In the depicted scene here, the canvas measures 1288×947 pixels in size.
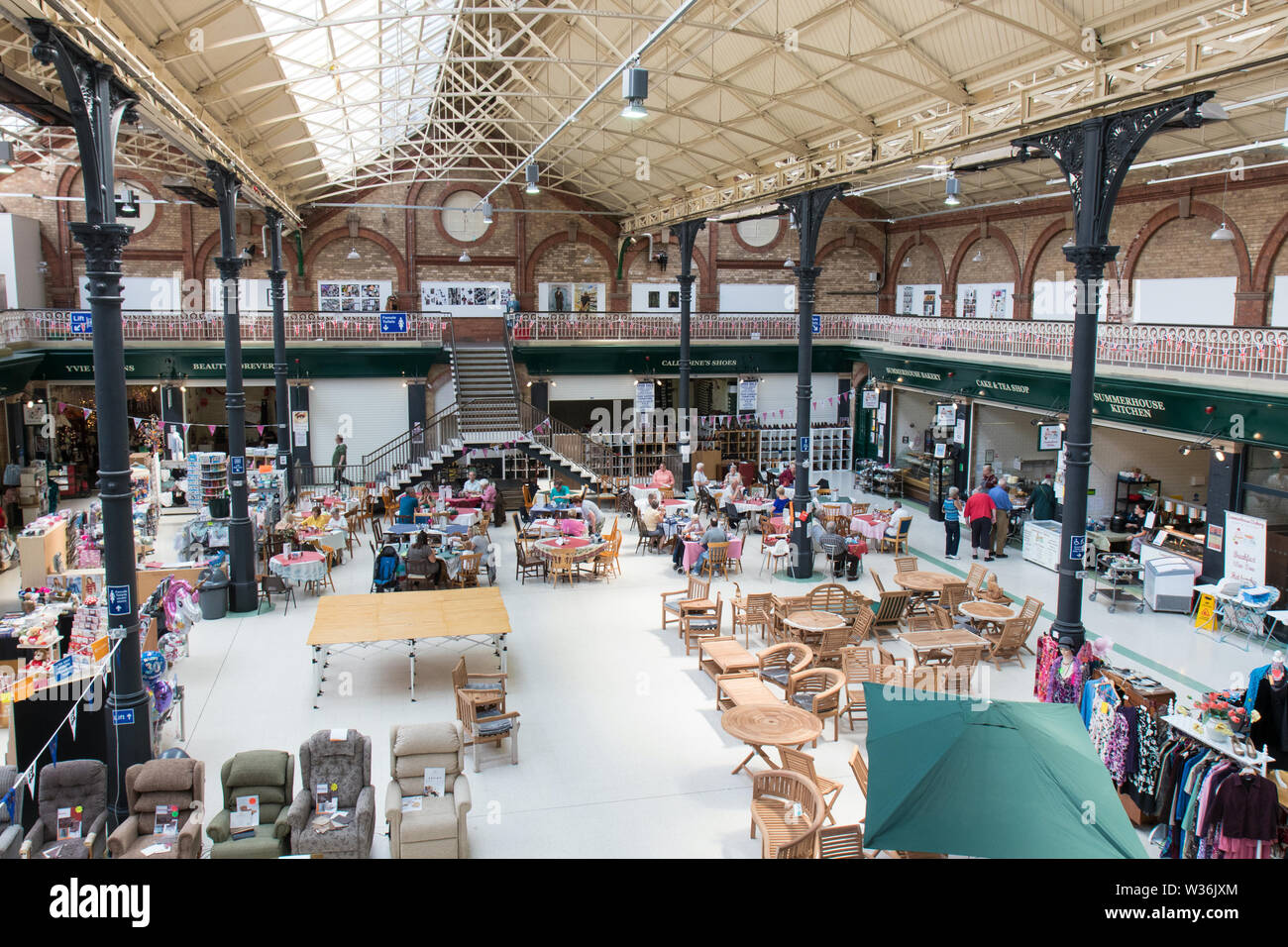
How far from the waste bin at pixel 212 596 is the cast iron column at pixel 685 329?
1135 centimetres

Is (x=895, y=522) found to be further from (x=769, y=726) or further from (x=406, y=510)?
(x=769, y=726)

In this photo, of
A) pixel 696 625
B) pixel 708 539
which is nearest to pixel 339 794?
pixel 696 625

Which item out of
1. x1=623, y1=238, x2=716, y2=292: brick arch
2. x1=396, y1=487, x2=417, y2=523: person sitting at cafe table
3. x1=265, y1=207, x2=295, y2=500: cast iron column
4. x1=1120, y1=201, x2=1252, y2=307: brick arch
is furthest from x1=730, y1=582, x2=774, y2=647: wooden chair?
x1=623, y1=238, x2=716, y2=292: brick arch

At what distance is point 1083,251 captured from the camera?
10.1 metres

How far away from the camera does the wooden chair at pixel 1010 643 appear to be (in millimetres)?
11539

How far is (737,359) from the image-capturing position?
26.3 metres

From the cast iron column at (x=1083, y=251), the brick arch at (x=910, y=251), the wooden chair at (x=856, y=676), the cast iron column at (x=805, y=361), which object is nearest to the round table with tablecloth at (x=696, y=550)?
the cast iron column at (x=805, y=361)

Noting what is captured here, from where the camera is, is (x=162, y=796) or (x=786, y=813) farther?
(x=786, y=813)

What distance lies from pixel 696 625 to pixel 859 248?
20.1 m

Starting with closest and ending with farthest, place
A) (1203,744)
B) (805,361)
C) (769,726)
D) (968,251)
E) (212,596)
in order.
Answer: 1. (1203,744)
2. (769,726)
3. (212,596)
4. (805,361)
5. (968,251)

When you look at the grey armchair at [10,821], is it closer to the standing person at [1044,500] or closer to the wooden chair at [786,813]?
the wooden chair at [786,813]

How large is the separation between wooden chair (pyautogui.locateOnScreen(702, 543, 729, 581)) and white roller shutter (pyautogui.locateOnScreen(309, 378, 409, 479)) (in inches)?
476

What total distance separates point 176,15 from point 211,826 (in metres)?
8.05

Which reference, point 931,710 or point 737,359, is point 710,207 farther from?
point 931,710
